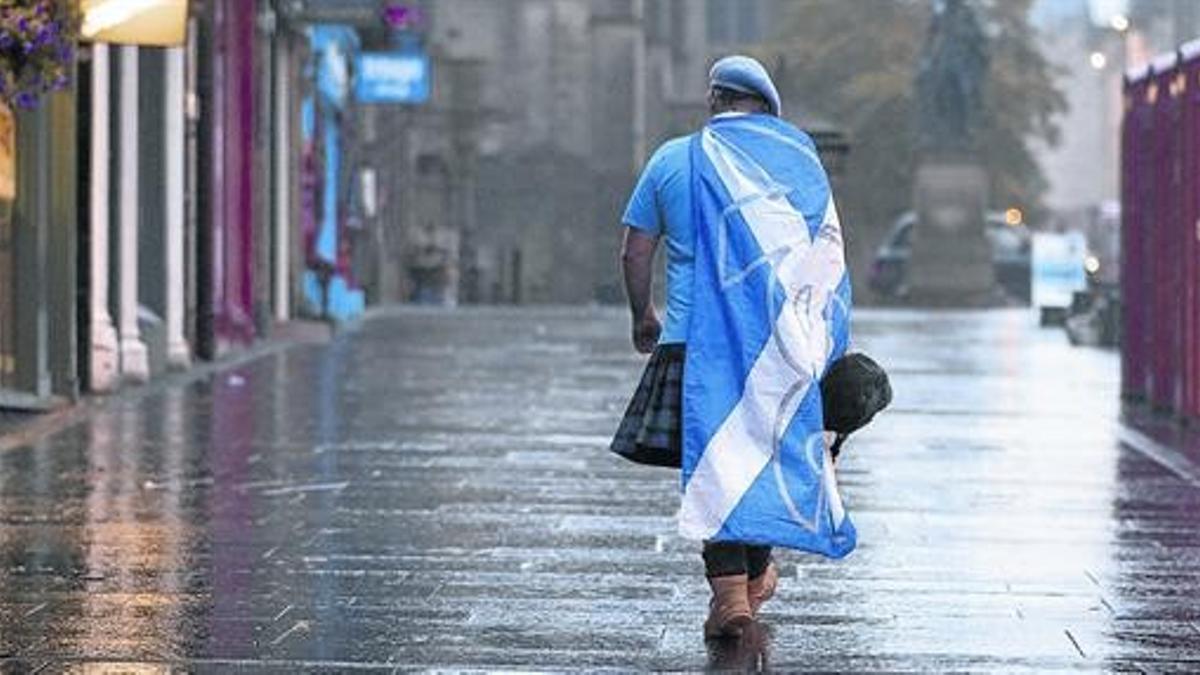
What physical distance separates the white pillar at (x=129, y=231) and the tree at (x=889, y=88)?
58.8 metres

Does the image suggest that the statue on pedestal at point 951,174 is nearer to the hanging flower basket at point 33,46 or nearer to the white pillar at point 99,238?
the white pillar at point 99,238

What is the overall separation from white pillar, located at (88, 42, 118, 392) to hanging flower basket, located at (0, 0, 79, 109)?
16.4ft

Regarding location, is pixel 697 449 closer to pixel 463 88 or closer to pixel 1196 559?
pixel 1196 559

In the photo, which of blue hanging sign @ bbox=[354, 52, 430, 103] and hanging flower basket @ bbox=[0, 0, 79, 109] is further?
blue hanging sign @ bbox=[354, 52, 430, 103]

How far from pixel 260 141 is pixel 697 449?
24418mm

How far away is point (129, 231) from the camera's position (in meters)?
25.1

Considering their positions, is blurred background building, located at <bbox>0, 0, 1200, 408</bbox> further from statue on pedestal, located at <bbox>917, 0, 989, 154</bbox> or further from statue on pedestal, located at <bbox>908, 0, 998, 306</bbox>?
statue on pedestal, located at <bbox>917, 0, 989, 154</bbox>

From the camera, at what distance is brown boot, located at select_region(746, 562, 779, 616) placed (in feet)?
33.6

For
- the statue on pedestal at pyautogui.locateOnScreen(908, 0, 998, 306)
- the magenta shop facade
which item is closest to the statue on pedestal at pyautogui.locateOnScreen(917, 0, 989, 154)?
the statue on pedestal at pyautogui.locateOnScreen(908, 0, 998, 306)

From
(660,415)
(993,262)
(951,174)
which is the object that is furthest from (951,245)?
(660,415)

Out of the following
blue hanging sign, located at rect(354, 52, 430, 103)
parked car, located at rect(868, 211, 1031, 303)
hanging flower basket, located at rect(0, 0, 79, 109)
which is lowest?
parked car, located at rect(868, 211, 1031, 303)

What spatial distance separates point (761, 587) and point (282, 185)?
88.6 ft

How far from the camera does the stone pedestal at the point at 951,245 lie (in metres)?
61.0

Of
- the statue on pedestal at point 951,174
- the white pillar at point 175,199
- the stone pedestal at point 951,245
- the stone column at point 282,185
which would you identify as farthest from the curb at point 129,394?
the statue on pedestal at point 951,174
